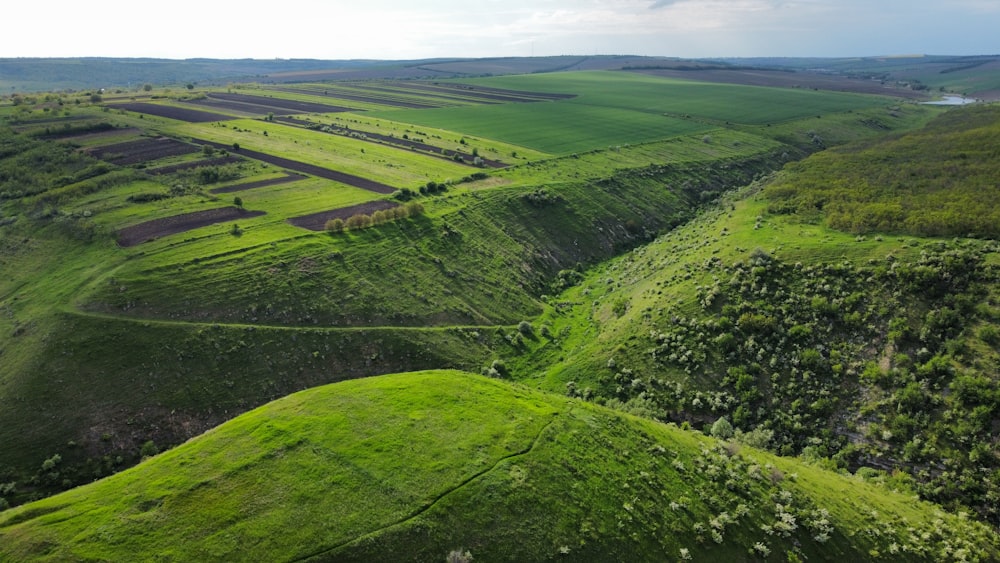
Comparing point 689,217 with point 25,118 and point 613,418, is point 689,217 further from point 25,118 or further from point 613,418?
point 25,118

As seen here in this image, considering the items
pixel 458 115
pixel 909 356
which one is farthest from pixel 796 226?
pixel 458 115

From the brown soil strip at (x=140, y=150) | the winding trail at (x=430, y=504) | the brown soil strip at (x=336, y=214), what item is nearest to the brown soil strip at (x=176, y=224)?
the brown soil strip at (x=336, y=214)

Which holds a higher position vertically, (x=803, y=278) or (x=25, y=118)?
(x=25, y=118)

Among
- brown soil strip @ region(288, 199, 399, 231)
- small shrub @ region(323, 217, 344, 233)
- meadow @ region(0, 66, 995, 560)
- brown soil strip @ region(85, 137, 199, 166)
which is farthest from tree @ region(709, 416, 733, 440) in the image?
brown soil strip @ region(85, 137, 199, 166)

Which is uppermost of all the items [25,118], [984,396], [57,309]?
[25,118]

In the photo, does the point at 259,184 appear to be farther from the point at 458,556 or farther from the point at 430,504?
the point at 458,556

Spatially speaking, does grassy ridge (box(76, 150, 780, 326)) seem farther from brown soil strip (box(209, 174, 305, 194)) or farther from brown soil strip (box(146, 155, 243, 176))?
brown soil strip (box(146, 155, 243, 176))
